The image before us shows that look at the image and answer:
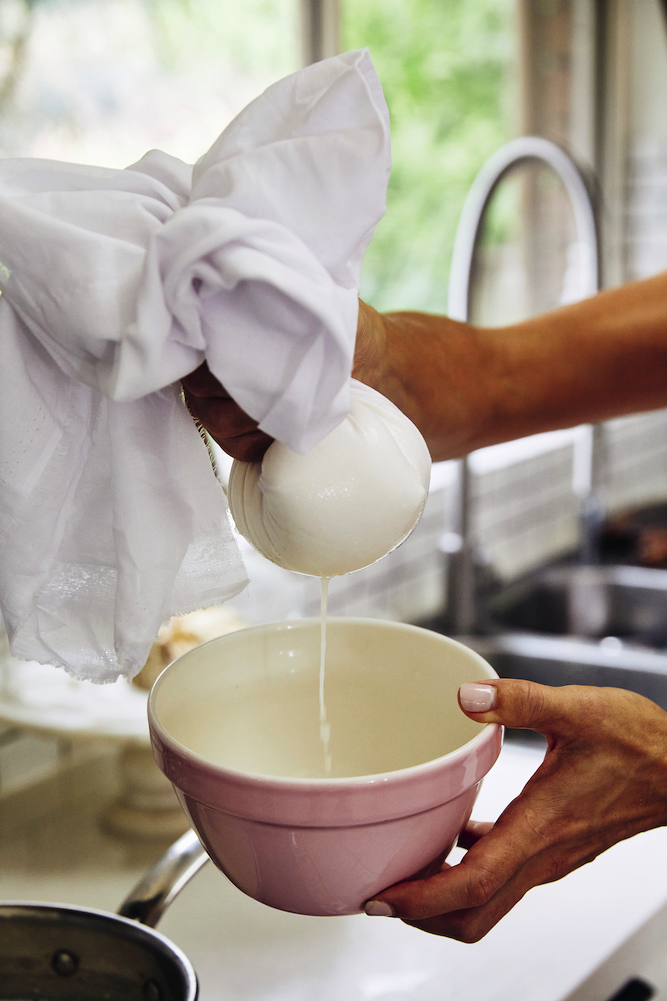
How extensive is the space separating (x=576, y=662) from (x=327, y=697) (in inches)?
38.4

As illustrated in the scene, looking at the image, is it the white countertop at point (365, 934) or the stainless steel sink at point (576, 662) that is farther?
the stainless steel sink at point (576, 662)

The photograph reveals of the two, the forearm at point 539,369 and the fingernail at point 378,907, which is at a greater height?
the forearm at point 539,369

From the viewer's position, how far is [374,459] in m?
0.48

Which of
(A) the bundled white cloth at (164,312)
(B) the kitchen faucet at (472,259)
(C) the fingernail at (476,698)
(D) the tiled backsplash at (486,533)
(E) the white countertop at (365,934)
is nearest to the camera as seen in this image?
(A) the bundled white cloth at (164,312)

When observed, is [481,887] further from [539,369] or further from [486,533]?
[486,533]

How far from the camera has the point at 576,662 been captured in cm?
155

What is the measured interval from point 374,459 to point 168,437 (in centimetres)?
12

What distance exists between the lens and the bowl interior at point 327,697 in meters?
0.62

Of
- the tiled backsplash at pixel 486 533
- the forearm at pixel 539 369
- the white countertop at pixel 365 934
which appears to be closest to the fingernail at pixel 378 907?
the white countertop at pixel 365 934

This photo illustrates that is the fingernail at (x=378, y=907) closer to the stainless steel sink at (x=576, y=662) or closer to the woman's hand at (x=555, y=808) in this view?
the woman's hand at (x=555, y=808)

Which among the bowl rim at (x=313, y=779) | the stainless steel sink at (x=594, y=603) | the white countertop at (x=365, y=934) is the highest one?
the bowl rim at (x=313, y=779)

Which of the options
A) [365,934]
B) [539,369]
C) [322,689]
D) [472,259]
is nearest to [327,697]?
[322,689]

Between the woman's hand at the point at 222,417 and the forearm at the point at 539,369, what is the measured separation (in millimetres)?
332

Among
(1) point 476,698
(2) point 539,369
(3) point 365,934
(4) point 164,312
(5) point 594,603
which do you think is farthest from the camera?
(5) point 594,603
